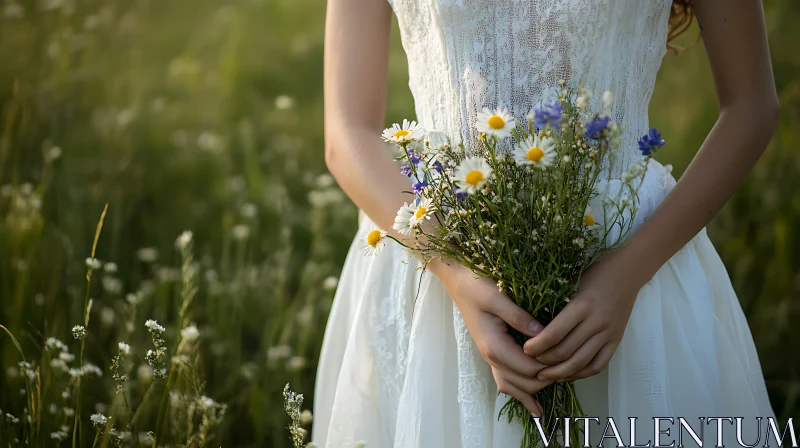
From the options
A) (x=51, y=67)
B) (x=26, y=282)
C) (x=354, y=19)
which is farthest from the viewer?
(x=51, y=67)

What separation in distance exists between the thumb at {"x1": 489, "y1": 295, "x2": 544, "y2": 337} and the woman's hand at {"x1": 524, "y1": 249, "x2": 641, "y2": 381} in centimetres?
2

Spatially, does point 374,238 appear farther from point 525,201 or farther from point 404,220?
point 525,201

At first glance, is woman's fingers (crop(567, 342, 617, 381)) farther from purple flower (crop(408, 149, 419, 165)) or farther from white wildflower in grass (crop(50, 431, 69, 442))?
white wildflower in grass (crop(50, 431, 69, 442))

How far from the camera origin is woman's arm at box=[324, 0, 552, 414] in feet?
3.76

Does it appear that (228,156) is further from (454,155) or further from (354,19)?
(454,155)

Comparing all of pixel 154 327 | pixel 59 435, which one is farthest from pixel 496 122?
pixel 59 435

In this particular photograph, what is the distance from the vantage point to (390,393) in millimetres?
1430

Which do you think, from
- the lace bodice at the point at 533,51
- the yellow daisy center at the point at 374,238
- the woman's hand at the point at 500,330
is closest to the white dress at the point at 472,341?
the lace bodice at the point at 533,51

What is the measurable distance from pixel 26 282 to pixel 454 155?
5.29 ft

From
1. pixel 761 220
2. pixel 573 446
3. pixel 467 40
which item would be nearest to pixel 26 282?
pixel 467 40

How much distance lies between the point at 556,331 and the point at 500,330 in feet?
0.35

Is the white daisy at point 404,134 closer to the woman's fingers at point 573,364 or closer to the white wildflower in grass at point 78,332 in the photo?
the woman's fingers at point 573,364

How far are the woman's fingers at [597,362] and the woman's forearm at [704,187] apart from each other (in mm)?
122

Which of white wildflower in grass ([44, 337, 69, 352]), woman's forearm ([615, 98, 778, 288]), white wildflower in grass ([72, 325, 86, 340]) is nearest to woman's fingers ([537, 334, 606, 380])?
woman's forearm ([615, 98, 778, 288])
